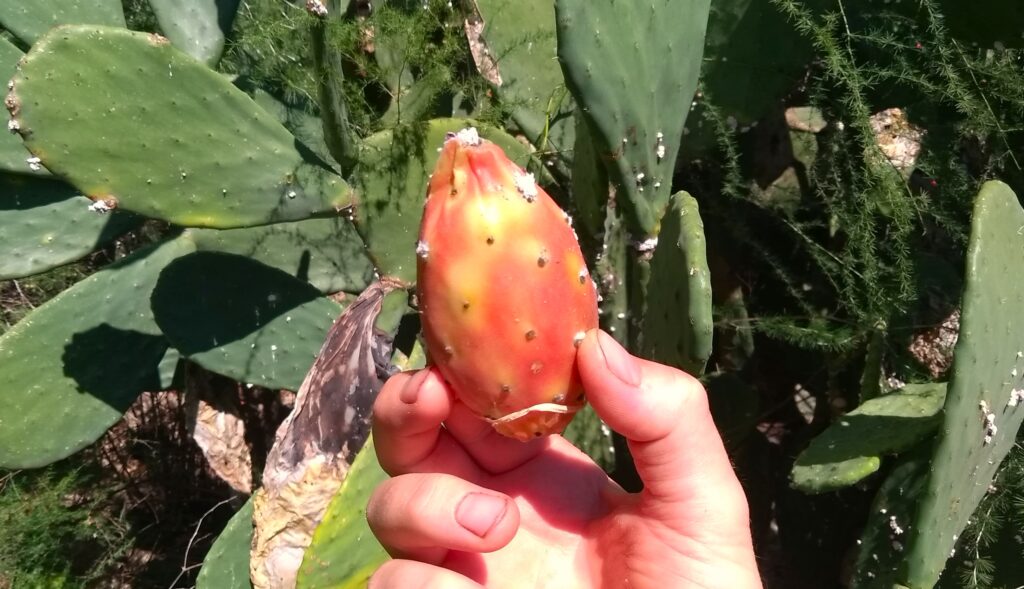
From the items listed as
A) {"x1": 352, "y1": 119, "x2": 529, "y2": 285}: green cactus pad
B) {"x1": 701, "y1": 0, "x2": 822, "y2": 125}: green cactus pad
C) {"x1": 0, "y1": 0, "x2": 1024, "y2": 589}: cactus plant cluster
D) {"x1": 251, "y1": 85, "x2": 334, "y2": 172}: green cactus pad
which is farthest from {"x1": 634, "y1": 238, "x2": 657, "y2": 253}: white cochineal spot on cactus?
{"x1": 251, "y1": 85, "x2": 334, "y2": 172}: green cactus pad

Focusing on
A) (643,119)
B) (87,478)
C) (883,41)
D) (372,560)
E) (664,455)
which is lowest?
(87,478)

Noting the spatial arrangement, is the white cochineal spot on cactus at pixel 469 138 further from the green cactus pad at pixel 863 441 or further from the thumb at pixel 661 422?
the green cactus pad at pixel 863 441

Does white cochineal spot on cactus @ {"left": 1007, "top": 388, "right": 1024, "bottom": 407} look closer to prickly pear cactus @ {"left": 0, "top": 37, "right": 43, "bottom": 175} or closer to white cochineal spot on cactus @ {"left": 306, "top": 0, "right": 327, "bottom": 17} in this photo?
white cochineal spot on cactus @ {"left": 306, "top": 0, "right": 327, "bottom": 17}

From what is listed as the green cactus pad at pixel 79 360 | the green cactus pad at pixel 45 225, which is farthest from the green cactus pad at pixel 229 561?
the green cactus pad at pixel 45 225

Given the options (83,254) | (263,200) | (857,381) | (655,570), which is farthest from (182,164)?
(857,381)

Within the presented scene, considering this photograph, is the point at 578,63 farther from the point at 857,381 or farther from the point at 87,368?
the point at 87,368

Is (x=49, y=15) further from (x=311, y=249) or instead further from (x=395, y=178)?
(x=395, y=178)
